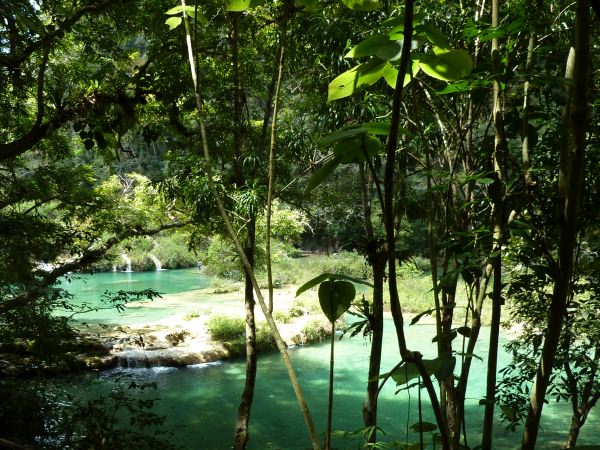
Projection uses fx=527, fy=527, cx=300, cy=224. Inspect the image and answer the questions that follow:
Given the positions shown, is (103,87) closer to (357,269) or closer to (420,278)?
(420,278)

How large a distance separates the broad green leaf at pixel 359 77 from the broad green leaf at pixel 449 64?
0.04 meters

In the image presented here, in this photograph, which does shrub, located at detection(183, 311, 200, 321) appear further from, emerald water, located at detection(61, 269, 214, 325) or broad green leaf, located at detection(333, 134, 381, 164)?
broad green leaf, located at detection(333, 134, 381, 164)

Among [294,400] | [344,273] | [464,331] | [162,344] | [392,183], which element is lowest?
[294,400]

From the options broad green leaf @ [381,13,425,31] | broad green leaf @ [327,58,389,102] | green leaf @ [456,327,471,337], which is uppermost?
broad green leaf @ [381,13,425,31]

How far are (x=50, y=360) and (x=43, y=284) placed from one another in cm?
55

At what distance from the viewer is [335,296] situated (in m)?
0.51

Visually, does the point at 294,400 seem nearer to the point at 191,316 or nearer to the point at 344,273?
the point at 191,316

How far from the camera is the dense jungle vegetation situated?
0.54 m

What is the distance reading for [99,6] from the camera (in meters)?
3.51

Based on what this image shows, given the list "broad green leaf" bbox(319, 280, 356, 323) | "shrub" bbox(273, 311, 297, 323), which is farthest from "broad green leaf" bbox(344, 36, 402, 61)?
"shrub" bbox(273, 311, 297, 323)

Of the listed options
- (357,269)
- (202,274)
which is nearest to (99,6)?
(357,269)

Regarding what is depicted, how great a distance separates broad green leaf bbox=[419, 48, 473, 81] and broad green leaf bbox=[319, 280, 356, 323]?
8.3 inches

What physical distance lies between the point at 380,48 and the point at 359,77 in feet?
0.11

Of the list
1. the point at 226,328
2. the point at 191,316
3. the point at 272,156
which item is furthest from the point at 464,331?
the point at 191,316
